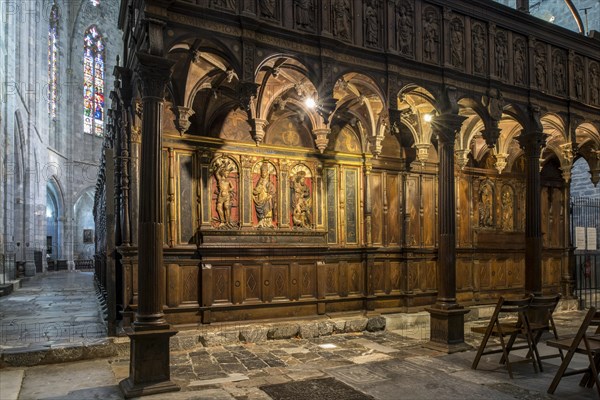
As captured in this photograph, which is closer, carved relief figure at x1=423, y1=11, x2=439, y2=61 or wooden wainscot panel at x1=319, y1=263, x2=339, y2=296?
carved relief figure at x1=423, y1=11, x2=439, y2=61

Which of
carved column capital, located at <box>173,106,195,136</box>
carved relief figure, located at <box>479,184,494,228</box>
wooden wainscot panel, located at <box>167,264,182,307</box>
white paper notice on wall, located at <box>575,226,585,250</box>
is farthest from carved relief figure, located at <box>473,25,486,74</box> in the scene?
white paper notice on wall, located at <box>575,226,585,250</box>

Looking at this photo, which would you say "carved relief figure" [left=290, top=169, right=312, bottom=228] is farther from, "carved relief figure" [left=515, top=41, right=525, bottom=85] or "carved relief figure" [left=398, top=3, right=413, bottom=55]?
"carved relief figure" [left=515, top=41, right=525, bottom=85]

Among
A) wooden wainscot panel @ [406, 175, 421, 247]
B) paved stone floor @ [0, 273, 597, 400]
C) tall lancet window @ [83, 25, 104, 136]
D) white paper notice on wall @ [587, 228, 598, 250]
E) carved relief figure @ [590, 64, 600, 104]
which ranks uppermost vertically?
tall lancet window @ [83, 25, 104, 136]

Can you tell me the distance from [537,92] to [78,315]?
34.3 ft

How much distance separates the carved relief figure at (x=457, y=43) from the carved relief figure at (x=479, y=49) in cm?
33

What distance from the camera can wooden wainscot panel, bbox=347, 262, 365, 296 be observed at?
10.6 m

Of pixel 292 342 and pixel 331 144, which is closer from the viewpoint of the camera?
pixel 292 342

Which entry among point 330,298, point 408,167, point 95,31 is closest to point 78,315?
point 330,298

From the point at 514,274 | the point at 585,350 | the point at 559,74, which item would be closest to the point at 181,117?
the point at 585,350

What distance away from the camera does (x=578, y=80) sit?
1045 cm

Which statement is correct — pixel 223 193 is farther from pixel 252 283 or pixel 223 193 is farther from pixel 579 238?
pixel 579 238

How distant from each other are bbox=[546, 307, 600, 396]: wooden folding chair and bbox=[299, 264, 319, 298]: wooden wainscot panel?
510 cm

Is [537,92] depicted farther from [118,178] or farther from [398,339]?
[118,178]

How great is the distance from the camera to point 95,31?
32.8m
